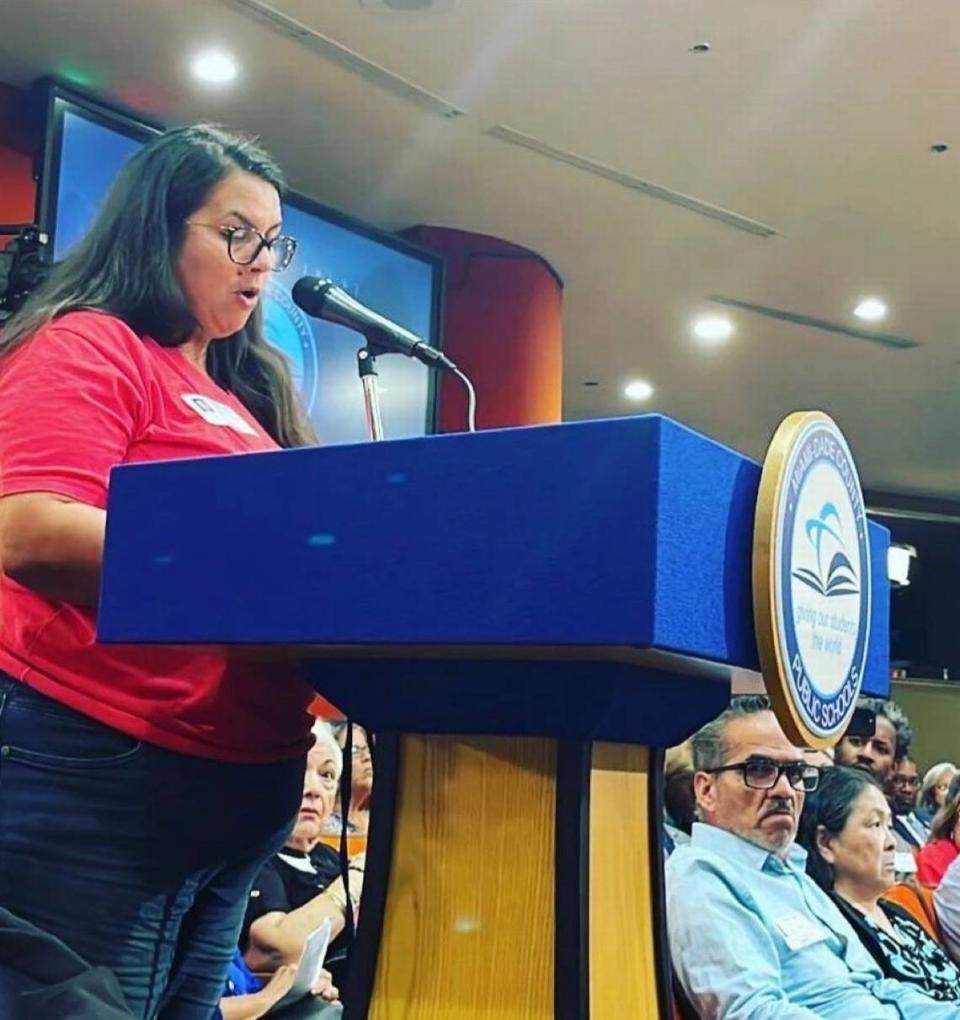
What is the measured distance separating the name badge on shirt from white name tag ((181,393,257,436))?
4.40 feet

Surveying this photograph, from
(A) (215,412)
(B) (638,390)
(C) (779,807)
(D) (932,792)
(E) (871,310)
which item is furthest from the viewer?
(B) (638,390)

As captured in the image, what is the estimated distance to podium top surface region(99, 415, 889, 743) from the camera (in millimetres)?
694

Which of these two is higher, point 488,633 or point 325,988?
point 488,633

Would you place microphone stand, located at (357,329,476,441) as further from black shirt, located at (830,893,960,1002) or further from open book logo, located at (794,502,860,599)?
black shirt, located at (830,893,960,1002)

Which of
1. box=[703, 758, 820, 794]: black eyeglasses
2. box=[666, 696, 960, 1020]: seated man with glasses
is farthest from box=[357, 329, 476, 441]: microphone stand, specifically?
box=[703, 758, 820, 794]: black eyeglasses

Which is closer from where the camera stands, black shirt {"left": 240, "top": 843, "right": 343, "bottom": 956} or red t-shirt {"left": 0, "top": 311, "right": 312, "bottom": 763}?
red t-shirt {"left": 0, "top": 311, "right": 312, "bottom": 763}

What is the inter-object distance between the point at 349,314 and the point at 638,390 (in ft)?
18.3

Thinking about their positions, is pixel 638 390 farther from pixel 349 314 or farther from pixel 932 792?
pixel 349 314

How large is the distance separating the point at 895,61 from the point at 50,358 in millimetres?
3070

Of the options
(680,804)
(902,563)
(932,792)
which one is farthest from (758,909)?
(902,563)

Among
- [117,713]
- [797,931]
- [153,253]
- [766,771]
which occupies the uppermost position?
[153,253]

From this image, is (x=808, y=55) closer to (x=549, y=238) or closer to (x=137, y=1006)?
(x=549, y=238)

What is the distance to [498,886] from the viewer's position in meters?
0.81

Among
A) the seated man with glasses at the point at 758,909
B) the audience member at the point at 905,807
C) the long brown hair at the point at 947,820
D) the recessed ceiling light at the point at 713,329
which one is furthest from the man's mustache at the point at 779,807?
the recessed ceiling light at the point at 713,329
